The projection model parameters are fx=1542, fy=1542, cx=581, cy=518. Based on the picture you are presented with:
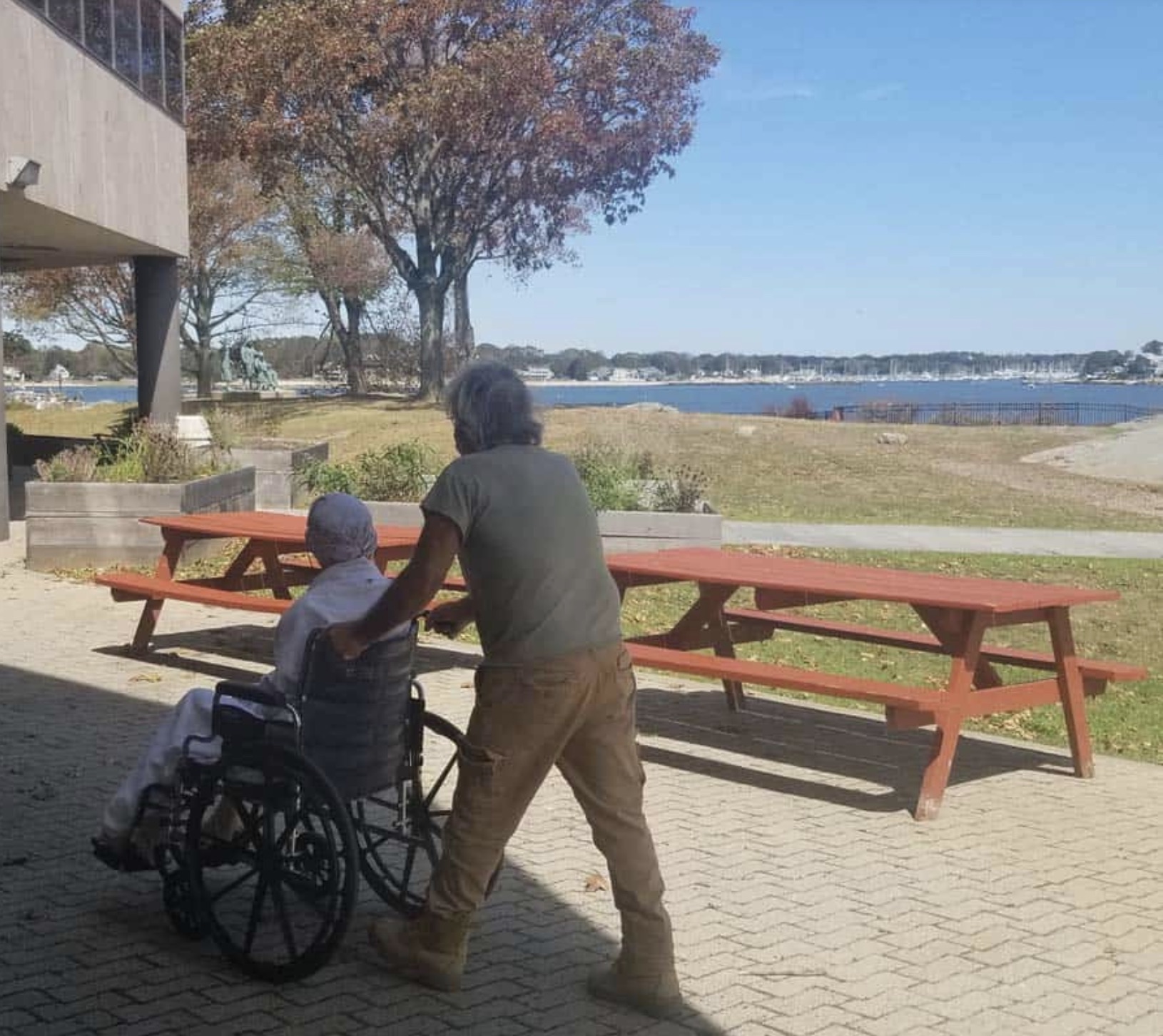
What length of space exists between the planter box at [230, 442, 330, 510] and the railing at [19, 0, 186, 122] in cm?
449

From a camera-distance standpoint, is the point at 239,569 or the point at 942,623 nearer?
the point at 942,623

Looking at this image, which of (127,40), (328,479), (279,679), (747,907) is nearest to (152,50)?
(127,40)

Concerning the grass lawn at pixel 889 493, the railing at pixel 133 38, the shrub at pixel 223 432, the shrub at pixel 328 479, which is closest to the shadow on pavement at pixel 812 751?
the grass lawn at pixel 889 493

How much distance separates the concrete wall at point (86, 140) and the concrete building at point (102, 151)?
17mm

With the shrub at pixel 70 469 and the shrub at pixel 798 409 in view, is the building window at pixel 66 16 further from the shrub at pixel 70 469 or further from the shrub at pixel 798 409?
the shrub at pixel 798 409

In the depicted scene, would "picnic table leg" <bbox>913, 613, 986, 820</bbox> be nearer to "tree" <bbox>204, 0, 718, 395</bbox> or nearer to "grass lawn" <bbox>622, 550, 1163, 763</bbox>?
"grass lawn" <bbox>622, 550, 1163, 763</bbox>

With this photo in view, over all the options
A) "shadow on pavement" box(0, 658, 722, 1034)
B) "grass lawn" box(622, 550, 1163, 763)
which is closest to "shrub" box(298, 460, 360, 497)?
"grass lawn" box(622, 550, 1163, 763)

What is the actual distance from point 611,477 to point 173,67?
368 inches

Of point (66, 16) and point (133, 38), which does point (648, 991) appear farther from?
point (133, 38)

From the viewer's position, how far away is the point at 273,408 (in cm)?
3809

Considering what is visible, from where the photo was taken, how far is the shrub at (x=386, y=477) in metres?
15.4

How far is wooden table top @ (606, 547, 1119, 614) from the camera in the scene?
21.3 feet

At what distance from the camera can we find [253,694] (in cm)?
452

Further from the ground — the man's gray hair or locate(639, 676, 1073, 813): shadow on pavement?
the man's gray hair
